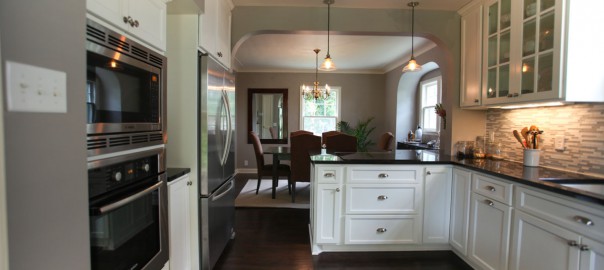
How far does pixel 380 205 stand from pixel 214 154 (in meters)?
1.45

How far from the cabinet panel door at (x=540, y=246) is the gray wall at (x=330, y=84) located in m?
4.76

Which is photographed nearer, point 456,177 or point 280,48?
point 456,177

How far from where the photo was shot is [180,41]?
193 cm

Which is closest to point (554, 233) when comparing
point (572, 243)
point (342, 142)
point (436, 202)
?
point (572, 243)

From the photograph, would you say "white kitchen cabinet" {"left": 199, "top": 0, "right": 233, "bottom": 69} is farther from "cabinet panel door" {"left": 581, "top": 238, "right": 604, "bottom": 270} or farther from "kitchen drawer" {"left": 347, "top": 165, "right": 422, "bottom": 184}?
"cabinet panel door" {"left": 581, "top": 238, "right": 604, "bottom": 270}

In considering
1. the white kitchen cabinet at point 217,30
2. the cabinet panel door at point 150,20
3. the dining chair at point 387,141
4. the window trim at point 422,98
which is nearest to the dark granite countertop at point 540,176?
the white kitchen cabinet at point 217,30

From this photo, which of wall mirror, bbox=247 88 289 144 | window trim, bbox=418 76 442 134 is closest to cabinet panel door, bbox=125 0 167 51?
window trim, bbox=418 76 442 134

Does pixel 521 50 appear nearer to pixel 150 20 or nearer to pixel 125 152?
pixel 150 20

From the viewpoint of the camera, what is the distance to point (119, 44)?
1.17 meters

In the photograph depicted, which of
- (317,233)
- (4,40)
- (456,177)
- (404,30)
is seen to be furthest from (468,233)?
(4,40)

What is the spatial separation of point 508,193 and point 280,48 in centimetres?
369

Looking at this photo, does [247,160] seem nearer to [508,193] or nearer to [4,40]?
[508,193]

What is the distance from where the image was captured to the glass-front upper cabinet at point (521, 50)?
185cm

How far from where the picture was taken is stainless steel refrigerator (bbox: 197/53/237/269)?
1983 mm
